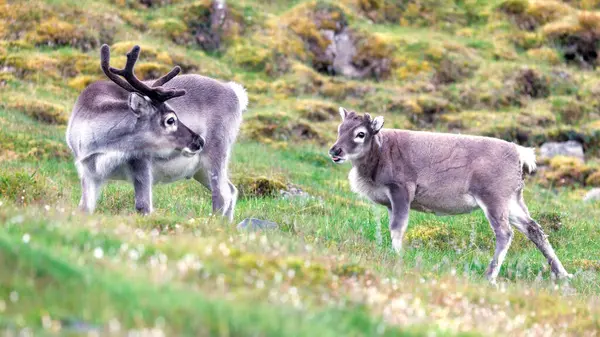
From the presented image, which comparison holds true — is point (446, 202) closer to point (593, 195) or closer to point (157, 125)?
point (157, 125)

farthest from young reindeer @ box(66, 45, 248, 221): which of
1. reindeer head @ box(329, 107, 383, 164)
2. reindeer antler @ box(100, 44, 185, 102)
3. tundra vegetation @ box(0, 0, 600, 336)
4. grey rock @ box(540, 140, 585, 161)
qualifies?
grey rock @ box(540, 140, 585, 161)

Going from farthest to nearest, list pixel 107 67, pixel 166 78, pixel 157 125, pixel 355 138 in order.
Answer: pixel 355 138 < pixel 166 78 < pixel 157 125 < pixel 107 67

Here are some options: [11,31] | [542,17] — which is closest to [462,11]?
[542,17]

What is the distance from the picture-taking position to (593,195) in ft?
78.3

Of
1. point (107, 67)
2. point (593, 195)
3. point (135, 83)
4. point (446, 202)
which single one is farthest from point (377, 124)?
point (593, 195)

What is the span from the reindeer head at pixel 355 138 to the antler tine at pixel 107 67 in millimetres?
3755

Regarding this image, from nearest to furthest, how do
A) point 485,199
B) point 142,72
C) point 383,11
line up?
point 485,199 < point 142,72 < point 383,11

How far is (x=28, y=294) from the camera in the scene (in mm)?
5633

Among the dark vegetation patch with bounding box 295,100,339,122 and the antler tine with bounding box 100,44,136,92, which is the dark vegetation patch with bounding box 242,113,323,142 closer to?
the dark vegetation patch with bounding box 295,100,339,122

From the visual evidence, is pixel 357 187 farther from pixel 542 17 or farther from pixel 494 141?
pixel 542 17

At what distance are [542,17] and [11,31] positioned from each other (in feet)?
90.0

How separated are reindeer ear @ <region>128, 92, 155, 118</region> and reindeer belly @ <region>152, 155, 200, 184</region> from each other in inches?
33.2

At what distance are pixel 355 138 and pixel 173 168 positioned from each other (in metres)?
3.34

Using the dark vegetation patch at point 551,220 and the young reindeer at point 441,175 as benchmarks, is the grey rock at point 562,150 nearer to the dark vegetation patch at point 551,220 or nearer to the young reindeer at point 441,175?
the dark vegetation patch at point 551,220
